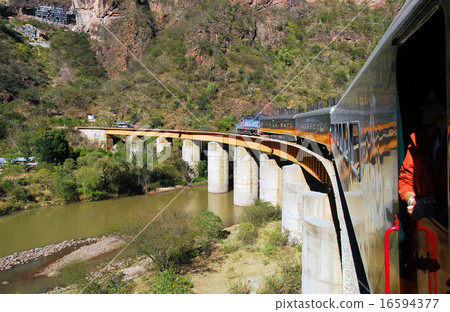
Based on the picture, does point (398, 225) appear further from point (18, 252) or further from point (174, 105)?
point (174, 105)

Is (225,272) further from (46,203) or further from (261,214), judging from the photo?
(46,203)

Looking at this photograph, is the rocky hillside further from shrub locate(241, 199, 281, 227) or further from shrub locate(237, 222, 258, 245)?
shrub locate(237, 222, 258, 245)

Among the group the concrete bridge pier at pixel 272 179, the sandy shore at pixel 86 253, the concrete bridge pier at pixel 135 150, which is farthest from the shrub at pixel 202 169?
the sandy shore at pixel 86 253

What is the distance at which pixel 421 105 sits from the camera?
1.99 metres

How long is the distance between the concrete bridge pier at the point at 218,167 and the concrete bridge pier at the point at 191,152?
583 centimetres

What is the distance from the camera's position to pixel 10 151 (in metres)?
35.0

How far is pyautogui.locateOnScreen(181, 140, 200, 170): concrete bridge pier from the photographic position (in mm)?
36594

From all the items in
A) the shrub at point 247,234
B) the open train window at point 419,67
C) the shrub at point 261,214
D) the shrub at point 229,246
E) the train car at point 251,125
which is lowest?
the shrub at point 229,246

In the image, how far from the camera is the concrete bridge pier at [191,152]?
36.6 metres

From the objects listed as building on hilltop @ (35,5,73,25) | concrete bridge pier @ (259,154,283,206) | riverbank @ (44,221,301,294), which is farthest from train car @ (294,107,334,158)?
building on hilltop @ (35,5,73,25)

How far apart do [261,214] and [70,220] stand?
13.6m

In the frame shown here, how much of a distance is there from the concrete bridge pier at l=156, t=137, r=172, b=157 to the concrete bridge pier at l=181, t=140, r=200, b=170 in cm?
197

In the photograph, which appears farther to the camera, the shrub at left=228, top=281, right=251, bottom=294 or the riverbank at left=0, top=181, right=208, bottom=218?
the riverbank at left=0, top=181, right=208, bottom=218

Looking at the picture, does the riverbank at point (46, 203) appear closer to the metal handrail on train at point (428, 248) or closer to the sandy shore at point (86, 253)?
the sandy shore at point (86, 253)
